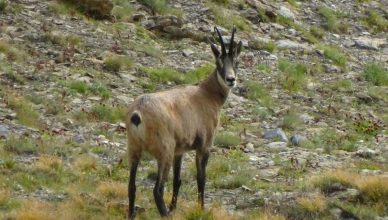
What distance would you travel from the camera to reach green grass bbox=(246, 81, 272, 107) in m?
17.7

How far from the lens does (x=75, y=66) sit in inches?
672

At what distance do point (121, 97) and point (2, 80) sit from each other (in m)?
2.47

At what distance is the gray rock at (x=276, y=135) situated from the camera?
15.2 meters

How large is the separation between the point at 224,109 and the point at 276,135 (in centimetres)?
192

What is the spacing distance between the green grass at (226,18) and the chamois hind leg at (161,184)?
12764 mm

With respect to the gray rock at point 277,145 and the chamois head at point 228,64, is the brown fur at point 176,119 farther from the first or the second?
the gray rock at point 277,145

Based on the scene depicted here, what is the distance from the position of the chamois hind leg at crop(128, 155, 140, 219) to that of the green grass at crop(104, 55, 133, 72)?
8093 millimetres

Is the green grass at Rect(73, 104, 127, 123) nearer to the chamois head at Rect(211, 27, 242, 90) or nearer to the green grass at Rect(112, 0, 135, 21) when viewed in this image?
the chamois head at Rect(211, 27, 242, 90)

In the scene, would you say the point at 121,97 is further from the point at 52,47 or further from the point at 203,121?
the point at 203,121

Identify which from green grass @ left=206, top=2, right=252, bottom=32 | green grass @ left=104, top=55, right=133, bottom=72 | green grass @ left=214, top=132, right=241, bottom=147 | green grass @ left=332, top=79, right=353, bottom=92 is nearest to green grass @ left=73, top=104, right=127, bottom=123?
green grass @ left=214, top=132, right=241, bottom=147

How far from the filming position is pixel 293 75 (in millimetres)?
19594

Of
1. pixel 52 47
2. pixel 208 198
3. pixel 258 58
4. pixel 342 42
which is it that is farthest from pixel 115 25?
pixel 208 198

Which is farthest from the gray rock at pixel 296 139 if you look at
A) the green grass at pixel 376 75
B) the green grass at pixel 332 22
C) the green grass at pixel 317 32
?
the green grass at pixel 332 22

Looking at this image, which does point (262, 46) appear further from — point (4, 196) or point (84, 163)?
point (4, 196)
